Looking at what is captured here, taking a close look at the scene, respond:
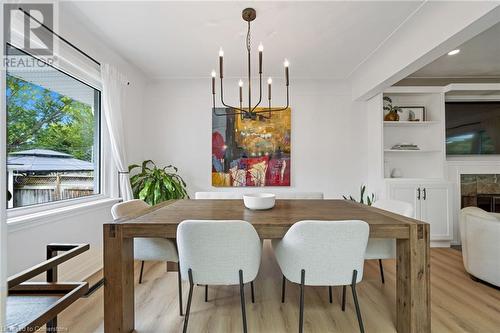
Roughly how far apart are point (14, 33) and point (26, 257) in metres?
1.65

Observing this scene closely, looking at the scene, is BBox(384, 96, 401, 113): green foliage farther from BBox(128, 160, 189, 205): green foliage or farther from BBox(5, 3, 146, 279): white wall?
BBox(5, 3, 146, 279): white wall

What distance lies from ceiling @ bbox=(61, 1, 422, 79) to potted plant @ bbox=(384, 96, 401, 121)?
827 mm

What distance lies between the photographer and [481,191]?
3.48m

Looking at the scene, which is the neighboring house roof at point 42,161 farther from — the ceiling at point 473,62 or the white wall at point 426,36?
the ceiling at point 473,62

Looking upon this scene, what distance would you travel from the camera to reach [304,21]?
2242 mm

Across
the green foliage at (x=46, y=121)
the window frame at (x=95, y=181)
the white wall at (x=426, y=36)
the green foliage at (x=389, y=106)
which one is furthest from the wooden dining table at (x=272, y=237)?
the green foliage at (x=389, y=106)

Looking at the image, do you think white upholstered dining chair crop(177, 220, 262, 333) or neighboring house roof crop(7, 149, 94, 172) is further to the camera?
neighboring house roof crop(7, 149, 94, 172)

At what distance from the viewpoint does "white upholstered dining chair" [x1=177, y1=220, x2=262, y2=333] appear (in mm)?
1314

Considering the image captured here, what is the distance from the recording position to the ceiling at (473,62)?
2611mm

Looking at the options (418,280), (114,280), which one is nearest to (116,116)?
(114,280)

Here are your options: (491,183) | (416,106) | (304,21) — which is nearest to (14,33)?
(304,21)

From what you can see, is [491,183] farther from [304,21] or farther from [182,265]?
[182,265]

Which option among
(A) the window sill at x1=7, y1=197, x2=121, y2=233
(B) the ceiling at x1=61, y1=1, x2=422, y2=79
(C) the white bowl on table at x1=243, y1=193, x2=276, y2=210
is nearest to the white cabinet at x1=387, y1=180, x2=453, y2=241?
(B) the ceiling at x1=61, y1=1, x2=422, y2=79

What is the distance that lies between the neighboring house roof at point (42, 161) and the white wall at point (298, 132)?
4.56ft
